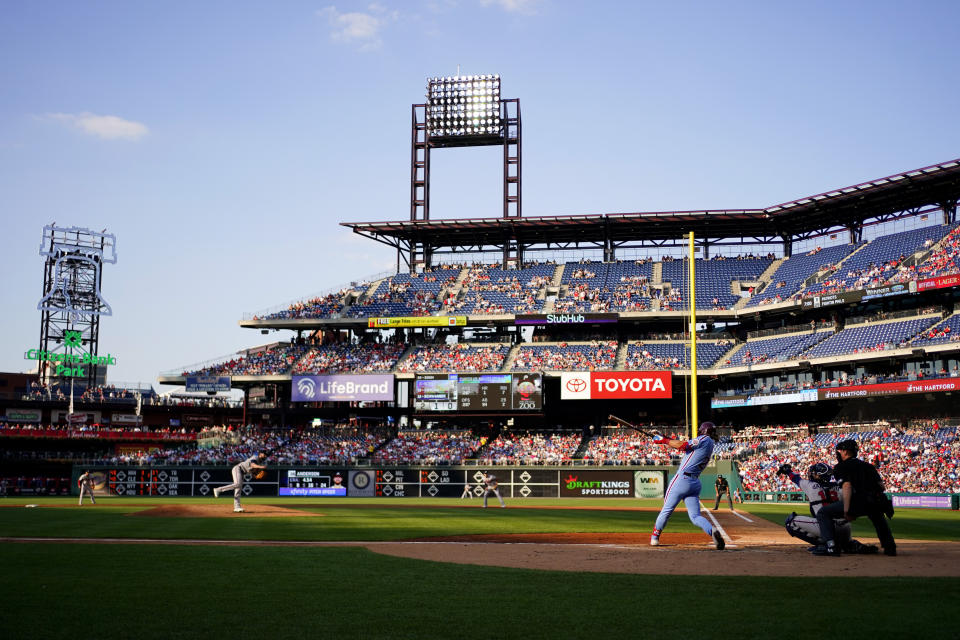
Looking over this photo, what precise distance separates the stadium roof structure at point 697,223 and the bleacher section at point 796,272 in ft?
7.82

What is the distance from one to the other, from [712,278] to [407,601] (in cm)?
5987

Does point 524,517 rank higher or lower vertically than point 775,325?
lower

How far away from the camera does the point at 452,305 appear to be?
219 ft

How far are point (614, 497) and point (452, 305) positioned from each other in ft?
68.2

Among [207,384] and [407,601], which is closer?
[407,601]

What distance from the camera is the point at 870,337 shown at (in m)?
51.9

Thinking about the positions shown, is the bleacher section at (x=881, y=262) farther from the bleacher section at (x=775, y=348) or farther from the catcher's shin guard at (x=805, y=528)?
the catcher's shin guard at (x=805, y=528)

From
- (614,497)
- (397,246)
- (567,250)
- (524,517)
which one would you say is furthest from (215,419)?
(524,517)

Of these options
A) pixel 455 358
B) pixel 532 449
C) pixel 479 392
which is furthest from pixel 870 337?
pixel 455 358

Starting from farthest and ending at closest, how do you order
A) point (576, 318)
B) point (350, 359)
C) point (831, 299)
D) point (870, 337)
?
point (350, 359)
point (576, 318)
point (831, 299)
point (870, 337)

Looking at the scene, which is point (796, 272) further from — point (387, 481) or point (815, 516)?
point (815, 516)

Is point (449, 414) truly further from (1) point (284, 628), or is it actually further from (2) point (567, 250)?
(1) point (284, 628)

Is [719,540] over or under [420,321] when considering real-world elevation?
under

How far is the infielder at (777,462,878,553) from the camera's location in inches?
486
